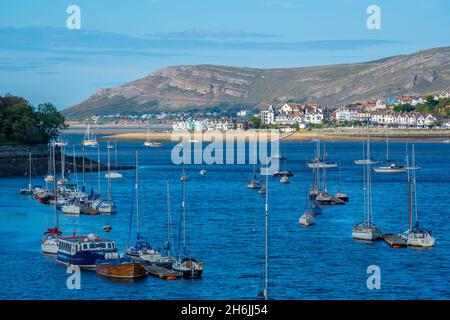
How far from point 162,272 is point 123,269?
138 cm

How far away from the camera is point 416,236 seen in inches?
1567

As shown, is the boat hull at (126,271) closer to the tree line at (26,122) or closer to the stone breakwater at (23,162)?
the stone breakwater at (23,162)

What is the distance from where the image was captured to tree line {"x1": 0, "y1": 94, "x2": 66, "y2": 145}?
323 ft

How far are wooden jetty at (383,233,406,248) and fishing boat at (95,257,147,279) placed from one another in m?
12.6

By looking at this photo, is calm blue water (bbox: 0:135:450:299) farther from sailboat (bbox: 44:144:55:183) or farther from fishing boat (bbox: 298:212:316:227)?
sailboat (bbox: 44:144:55:183)

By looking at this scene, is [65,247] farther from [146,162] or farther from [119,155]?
[119,155]

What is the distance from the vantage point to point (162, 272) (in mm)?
32500

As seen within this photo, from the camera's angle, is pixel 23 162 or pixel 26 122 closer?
pixel 23 162

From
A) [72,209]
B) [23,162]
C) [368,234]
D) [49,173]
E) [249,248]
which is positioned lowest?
[249,248]

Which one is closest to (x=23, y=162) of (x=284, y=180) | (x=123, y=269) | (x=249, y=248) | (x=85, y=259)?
(x=284, y=180)

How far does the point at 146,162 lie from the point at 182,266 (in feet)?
298

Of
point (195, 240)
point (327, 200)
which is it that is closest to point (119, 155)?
point (327, 200)

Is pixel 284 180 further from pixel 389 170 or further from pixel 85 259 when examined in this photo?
pixel 85 259

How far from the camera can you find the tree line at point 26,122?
9850 cm
